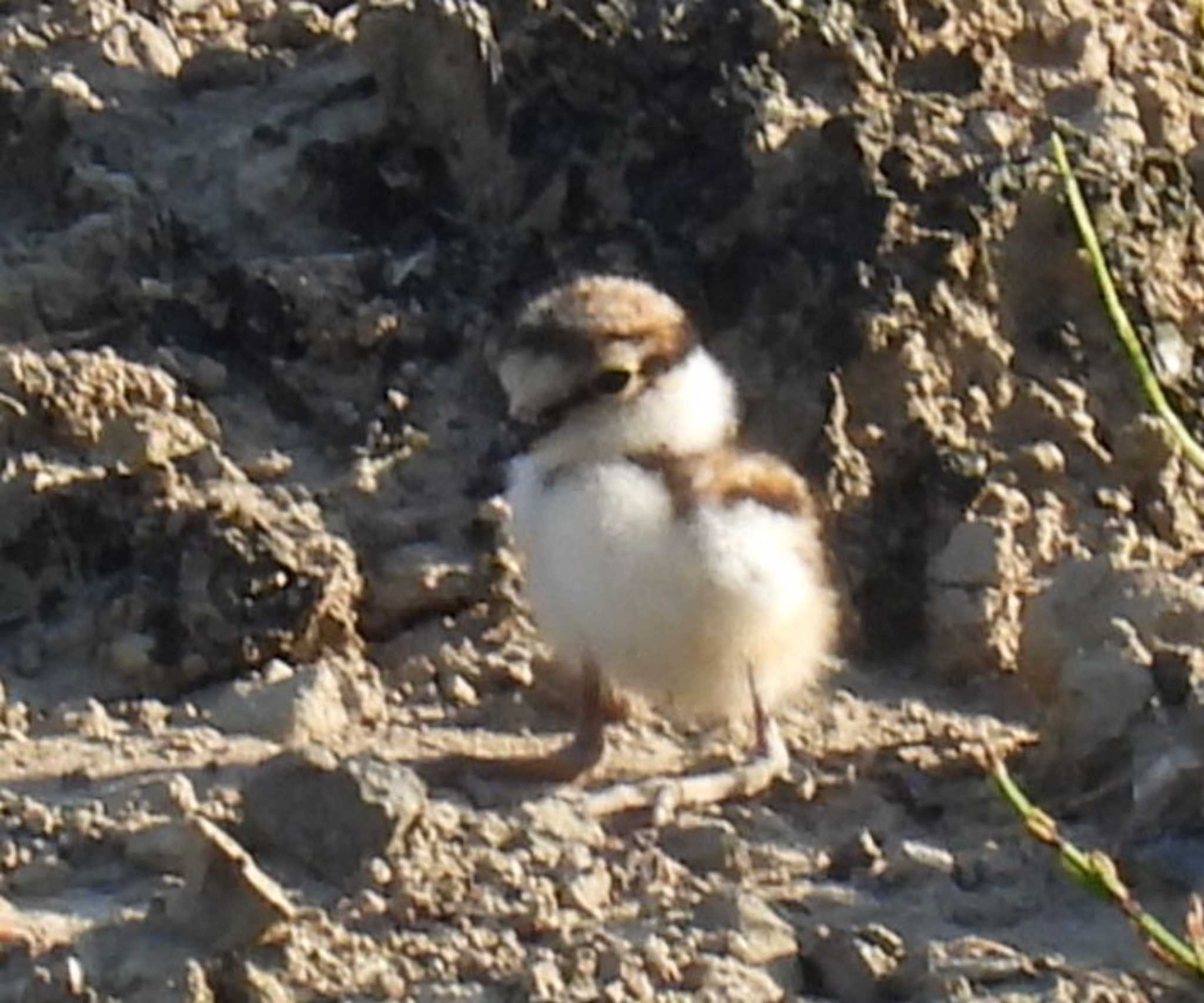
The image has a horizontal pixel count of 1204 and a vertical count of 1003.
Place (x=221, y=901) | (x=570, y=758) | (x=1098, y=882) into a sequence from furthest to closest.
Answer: (x=570, y=758), (x=221, y=901), (x=1098, y=882)

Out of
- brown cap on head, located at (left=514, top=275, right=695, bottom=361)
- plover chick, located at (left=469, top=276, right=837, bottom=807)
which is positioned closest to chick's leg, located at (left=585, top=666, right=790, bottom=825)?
plover chick, located at (left=469, top=276, right=837, bottom=807)

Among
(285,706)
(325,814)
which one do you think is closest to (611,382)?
(285,706)

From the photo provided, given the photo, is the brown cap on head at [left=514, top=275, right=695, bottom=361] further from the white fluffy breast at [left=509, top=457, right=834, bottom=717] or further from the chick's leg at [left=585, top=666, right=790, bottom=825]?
the chick's leg at [left=585, top=666, right=790, bottom=825]

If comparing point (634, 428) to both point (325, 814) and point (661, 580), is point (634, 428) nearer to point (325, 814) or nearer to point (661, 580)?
point (661, 580)

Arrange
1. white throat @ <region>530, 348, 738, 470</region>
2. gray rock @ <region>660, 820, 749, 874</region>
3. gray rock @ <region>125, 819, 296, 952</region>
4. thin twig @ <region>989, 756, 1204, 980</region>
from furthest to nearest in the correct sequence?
white throat @ <region>530, 348, 738, 470</region>, gray rock @ <region>660, 820, 749, 874</region>, gray rock @ <region>125, 819, 296, 952</region>, thin twig @ <region>989, 756, 1204, 980</region>

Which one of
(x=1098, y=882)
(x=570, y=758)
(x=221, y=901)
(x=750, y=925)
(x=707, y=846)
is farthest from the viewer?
(x=570, y=758)

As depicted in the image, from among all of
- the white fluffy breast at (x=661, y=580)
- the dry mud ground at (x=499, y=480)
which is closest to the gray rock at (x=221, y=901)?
the dry mud ground at (x=499, y=480)

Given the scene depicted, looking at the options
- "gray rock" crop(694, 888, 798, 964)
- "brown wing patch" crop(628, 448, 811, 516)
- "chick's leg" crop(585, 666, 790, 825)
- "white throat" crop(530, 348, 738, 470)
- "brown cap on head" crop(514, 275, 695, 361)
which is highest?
"brown cap on head" crop(514, 275, 695, 361)

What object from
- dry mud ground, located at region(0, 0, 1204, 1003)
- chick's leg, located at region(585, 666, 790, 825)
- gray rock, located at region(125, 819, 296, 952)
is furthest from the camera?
chick's leg, located at region(585, 666, 790, 825)
